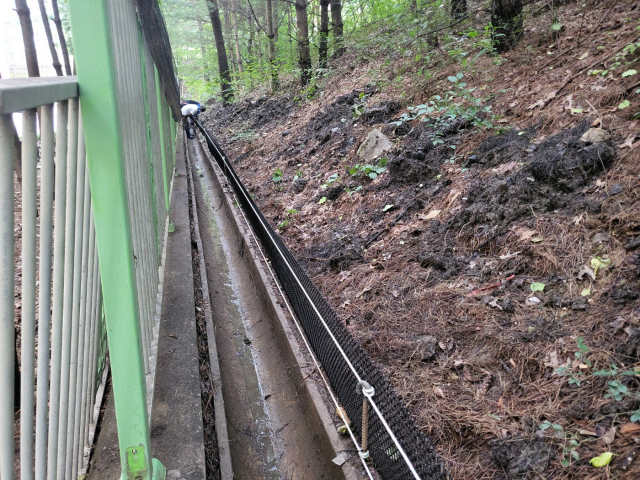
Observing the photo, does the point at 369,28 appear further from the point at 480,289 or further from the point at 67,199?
the point at 67,199

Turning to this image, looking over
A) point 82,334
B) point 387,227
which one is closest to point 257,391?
point 387,227

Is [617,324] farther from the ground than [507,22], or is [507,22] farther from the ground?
[507,22]

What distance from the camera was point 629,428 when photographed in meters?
1.92

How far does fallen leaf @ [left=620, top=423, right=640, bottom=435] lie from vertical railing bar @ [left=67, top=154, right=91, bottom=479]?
239 cm

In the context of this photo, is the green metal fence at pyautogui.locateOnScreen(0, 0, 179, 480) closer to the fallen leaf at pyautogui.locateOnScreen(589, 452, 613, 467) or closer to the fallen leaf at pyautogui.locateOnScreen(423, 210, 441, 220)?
the fallen leaf at pyautogui.locateOnScreen(589, 452, 613, 467)

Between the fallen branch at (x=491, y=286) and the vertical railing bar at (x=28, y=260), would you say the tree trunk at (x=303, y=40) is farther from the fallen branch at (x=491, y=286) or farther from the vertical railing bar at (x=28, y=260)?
the vertical railing bar at (x=28, y=260)

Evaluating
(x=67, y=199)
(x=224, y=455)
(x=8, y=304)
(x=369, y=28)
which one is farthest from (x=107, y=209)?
(x=369, y=28)

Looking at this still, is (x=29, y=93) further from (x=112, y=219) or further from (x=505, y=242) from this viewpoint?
(x=505, y=242)

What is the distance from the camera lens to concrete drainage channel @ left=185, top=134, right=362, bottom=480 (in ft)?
9.09

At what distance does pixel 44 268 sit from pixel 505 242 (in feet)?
10.6

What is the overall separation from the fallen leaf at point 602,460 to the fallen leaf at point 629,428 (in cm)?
14

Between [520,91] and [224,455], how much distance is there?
502 centimetres

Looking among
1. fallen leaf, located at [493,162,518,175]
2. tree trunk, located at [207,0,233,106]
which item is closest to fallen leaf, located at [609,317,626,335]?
fallen leaf, located at [493,162,518,175]

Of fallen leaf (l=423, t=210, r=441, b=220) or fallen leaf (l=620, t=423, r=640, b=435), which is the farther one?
fallen leaf (l=423, t=210, r=441, b=220)
